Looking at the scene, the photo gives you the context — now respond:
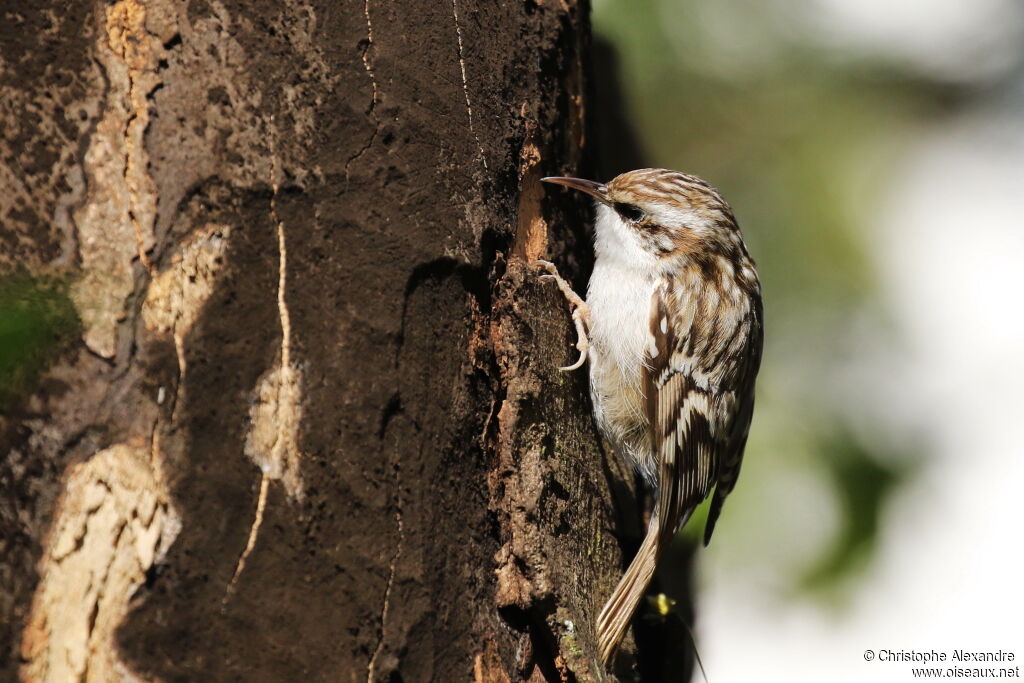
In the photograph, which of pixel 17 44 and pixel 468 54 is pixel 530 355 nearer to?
pixel 468 54

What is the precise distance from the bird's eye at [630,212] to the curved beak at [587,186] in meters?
0.05

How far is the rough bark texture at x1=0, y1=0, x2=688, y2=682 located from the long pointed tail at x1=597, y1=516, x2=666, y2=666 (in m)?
0.31

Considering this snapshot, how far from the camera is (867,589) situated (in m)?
2.85

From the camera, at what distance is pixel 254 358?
142 centimetres

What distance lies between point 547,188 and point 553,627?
3.25 ft

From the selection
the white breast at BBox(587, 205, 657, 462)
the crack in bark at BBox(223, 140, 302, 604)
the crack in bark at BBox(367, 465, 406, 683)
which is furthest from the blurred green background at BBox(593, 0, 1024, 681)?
the crack in bark at BBox(223, 140, 302, 604)

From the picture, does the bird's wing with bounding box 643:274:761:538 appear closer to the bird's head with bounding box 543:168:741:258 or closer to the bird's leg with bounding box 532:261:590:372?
the bird's head with bounding box 543:168:741:258

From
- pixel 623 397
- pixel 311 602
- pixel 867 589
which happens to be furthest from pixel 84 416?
pixel 867 589

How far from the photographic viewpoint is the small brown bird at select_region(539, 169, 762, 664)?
245cm

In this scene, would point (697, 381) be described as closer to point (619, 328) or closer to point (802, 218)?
point (619, 328)

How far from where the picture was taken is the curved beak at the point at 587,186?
215 centimetres

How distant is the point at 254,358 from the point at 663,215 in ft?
4.86

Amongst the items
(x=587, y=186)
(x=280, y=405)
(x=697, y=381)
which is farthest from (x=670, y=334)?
(x=280, y=405)

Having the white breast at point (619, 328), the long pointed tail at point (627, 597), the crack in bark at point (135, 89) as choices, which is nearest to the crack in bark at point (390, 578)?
the crack in bark at point (135, 89)
